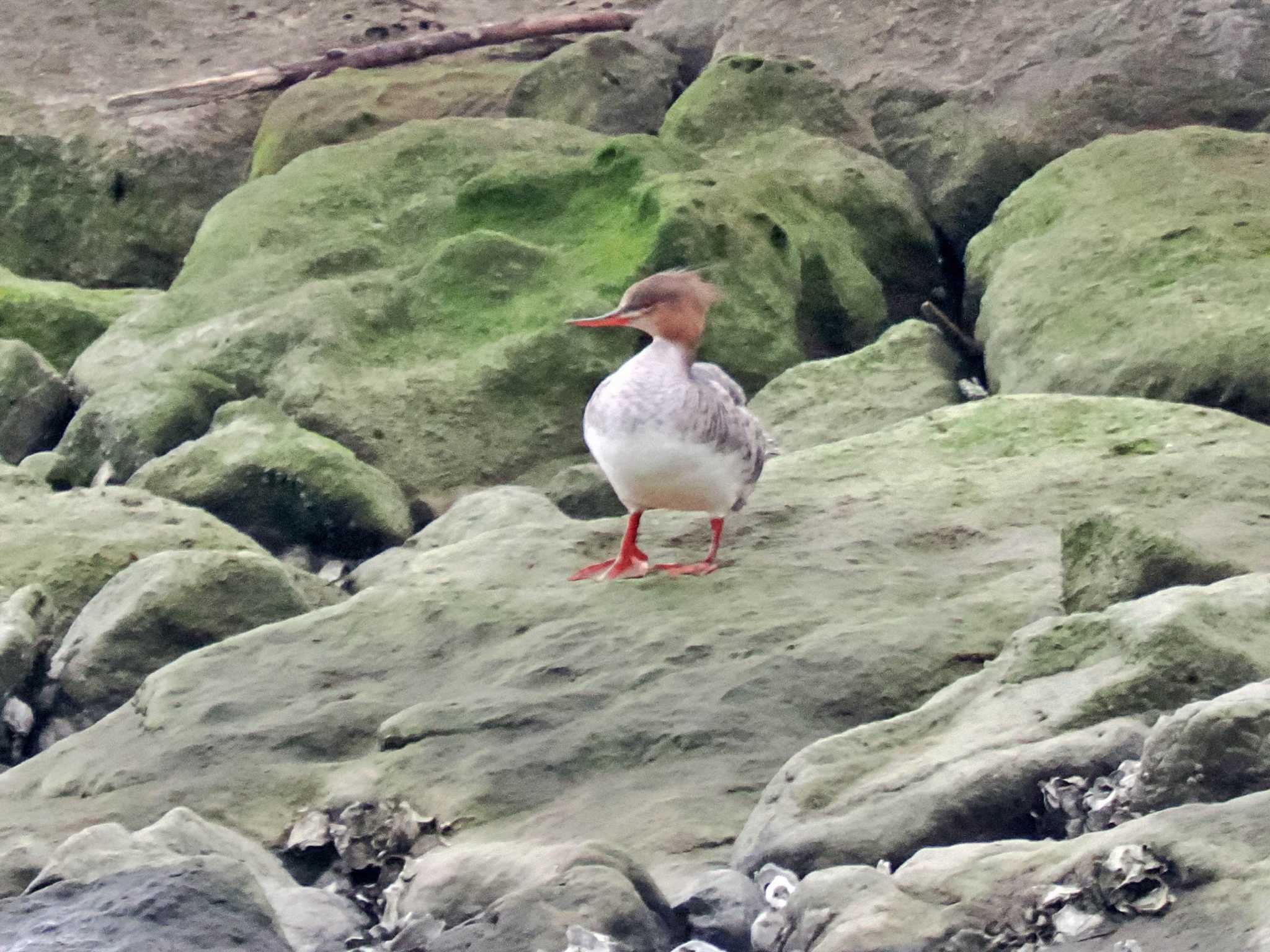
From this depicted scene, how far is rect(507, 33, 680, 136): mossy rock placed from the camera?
12.1m

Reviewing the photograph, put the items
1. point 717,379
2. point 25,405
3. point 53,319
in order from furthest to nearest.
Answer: point 53,319 → point 25,405 → point 717,379

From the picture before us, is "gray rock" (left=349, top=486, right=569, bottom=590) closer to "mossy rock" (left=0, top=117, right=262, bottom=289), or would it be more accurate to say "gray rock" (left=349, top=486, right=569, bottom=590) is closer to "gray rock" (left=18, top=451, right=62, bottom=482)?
"gray rock" (left=18, top=451, right=62, bottom=482)

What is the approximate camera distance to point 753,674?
528 cm

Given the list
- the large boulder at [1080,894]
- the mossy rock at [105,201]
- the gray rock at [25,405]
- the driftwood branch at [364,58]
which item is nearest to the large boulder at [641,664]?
the large boulder at [1080,894]

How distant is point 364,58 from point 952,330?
19.2 feet

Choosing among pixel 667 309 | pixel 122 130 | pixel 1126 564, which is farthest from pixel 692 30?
pixel 1126 564

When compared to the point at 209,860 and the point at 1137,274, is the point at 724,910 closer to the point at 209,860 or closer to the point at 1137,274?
the point at 209,860

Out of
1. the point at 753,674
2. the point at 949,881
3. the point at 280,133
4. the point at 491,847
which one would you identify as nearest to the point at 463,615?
the point at 753,674

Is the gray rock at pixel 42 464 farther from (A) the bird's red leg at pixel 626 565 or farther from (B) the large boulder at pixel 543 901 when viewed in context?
(B) the large boulder at pixel 543 901

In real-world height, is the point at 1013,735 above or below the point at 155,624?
above

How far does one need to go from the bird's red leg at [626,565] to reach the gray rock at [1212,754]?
237 centimetres

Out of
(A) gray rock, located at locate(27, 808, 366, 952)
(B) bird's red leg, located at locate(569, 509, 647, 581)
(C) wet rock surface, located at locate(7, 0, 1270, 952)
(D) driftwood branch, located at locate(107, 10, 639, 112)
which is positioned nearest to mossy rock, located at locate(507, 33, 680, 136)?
(C) wet rock surface, located at locate(7, 0, 1270, 952)

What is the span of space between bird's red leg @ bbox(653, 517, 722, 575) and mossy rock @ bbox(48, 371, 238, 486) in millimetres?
3390

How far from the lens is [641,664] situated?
214 inches
